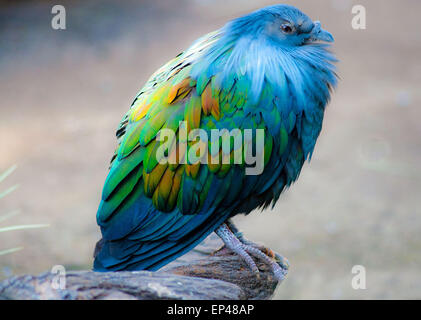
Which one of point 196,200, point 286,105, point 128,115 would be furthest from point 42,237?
point 286,105

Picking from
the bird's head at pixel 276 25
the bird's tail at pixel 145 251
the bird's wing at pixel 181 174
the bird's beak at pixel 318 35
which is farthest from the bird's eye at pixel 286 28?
the bird's tail at pixel 145 251

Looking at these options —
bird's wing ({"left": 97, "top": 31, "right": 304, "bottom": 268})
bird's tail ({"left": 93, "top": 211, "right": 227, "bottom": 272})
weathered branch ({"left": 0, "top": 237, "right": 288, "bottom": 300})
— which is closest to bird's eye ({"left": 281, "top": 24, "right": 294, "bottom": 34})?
bird's wing ({"left": 97, "top": 31, "right": 304, "bottom": 268})

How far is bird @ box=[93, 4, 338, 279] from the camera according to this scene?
204 cm

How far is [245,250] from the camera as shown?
91.7 inches

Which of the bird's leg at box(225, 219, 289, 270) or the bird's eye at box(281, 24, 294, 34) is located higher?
the bird's eye at box(281, 24, 294, 34)

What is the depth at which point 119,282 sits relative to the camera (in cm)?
186

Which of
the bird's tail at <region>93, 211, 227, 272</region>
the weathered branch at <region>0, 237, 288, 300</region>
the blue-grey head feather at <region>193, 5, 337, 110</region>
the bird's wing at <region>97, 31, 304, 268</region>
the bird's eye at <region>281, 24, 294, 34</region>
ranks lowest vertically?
the weathered branch at <region>0, 237, 288, 300</region>

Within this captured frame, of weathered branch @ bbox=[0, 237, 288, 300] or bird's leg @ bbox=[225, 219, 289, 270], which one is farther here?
bird's leg @ bbox=[225, 219, 289, 270]

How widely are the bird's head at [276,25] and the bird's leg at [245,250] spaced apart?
82 cm

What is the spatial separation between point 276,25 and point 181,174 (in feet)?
2.41

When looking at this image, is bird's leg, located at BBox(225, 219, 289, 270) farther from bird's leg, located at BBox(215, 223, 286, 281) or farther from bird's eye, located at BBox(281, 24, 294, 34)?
bird's eye, located at BBox(281, 24, 294, 34)

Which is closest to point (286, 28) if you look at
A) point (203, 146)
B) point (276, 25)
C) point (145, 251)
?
point (276, 25)

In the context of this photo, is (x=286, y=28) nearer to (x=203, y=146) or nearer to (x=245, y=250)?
(x=203, y=146)
